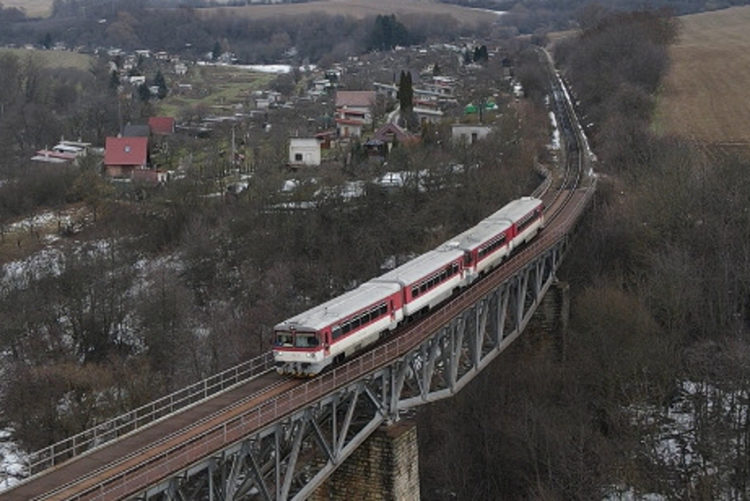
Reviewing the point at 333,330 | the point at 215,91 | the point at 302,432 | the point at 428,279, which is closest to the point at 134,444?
the point at 302,432

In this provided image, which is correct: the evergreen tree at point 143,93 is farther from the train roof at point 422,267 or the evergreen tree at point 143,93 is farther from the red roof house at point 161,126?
the train roof at point 422,267

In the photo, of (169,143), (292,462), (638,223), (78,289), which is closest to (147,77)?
(169,143)

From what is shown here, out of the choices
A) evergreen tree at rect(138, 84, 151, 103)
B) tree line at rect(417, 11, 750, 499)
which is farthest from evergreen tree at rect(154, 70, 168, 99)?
tree line at rect(417, 11, 750, 499)

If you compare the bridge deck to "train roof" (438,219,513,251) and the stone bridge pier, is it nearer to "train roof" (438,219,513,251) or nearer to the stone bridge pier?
the stone bridge pier

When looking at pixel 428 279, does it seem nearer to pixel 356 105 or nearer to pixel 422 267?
pixel 422 267

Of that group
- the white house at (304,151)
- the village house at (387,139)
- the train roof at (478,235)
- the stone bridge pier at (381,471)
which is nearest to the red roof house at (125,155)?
the white house at (304,151)

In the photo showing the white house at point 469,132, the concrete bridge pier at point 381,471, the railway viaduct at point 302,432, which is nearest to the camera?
the railway viaduct at point 302,432

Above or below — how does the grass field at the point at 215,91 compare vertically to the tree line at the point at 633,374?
below
